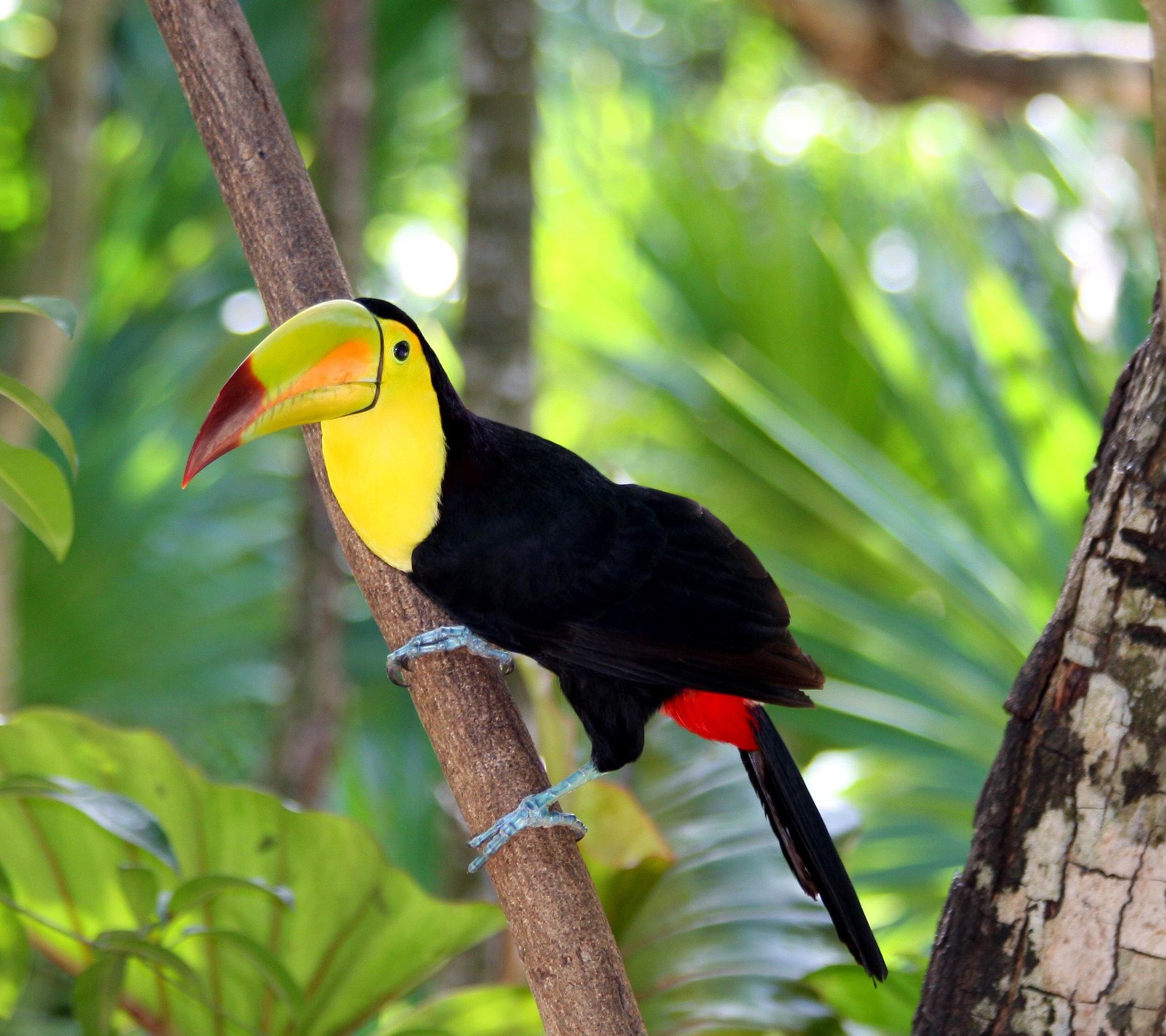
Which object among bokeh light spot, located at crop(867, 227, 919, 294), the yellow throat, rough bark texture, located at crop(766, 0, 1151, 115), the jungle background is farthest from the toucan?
rough bark texture, located at crop(766, 0, 1151, 115)

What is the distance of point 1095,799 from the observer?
1011 mm

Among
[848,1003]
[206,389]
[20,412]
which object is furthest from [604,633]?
[206,389]

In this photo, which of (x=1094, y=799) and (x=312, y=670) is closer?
(x=1094, y=799)

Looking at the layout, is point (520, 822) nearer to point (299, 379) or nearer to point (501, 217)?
point (299, 379)

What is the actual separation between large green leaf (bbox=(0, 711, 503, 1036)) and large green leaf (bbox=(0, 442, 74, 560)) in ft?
0.75

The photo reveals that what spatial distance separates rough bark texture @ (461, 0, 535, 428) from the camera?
2018 mm

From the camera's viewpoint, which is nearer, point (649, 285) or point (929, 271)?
point (929, 271)

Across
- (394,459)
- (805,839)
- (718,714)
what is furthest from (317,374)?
(805,839)

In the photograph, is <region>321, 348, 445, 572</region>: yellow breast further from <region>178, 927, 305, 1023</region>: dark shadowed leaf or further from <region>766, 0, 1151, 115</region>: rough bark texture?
<region>766, 0, 1151, 115</region>: rough bark texture

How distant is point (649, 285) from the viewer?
3600 mm

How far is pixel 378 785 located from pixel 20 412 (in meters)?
1.46

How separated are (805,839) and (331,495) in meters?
0.64

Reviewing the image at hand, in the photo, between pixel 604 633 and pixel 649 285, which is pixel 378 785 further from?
pixel 604 633

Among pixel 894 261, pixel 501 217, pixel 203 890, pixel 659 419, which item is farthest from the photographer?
pixel 659 419
